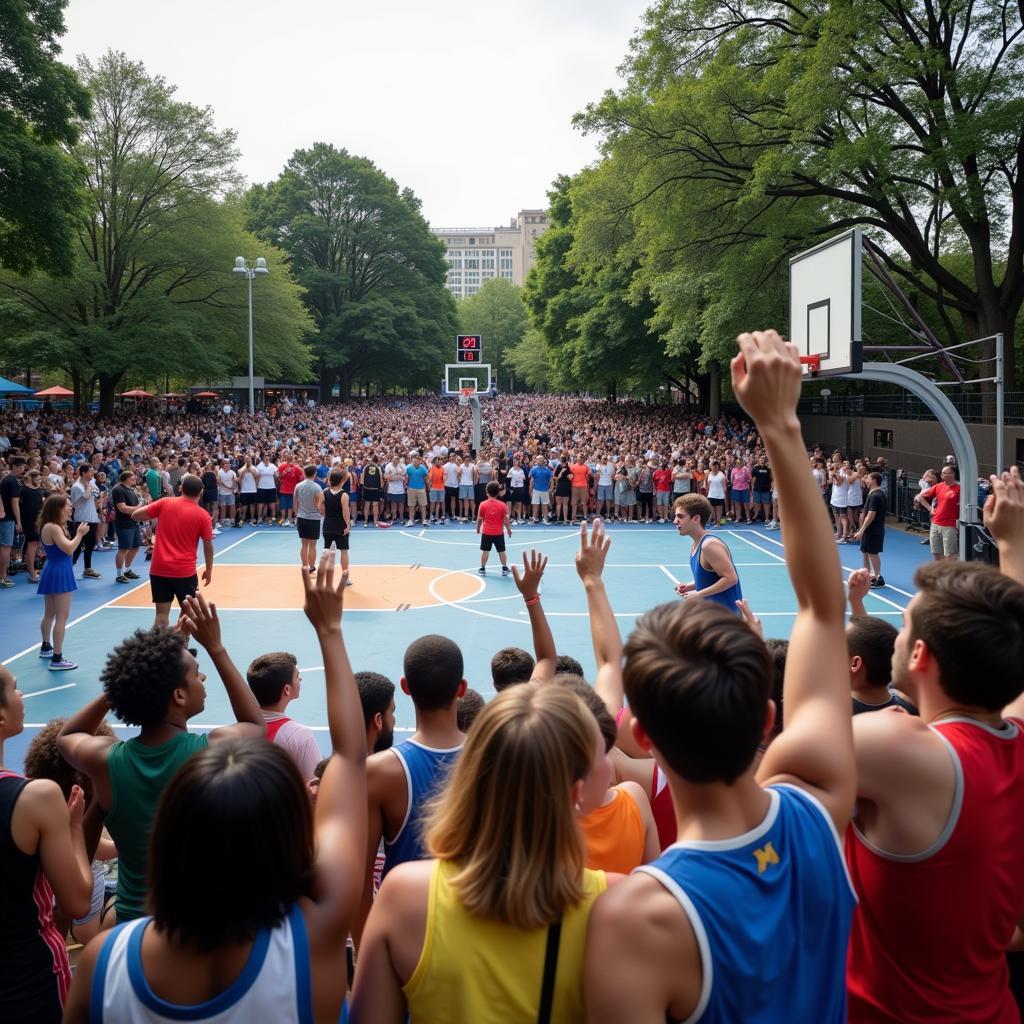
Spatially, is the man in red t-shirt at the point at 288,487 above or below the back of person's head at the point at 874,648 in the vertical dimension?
above

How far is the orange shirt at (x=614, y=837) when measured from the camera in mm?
2879

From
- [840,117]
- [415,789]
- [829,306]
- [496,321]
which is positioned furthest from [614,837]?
[496,321]

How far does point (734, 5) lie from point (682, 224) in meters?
5.84

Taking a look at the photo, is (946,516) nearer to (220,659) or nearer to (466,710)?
(466,710)

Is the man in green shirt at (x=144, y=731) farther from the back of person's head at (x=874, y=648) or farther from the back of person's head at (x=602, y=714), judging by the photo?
the back of person's head at (x=874, y=648)

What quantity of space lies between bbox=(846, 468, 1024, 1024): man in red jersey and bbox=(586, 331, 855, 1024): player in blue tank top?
0.87ft

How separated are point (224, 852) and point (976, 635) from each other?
1.94 metres

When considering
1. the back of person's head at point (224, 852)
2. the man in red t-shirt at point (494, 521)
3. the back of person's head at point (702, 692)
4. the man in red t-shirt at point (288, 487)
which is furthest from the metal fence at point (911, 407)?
the back of person's head at point (224, 852)

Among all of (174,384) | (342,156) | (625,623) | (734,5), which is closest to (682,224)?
(734,5)

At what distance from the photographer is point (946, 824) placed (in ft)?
7.18

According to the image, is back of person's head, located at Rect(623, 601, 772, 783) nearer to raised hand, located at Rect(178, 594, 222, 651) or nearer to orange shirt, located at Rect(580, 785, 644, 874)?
orange shirt, located at Rect(580, 785, 644, 874)

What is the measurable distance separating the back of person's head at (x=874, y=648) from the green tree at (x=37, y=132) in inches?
895

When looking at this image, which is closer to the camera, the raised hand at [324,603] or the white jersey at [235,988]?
the white jersey at [235,988]

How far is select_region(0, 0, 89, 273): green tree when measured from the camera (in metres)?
21.5
